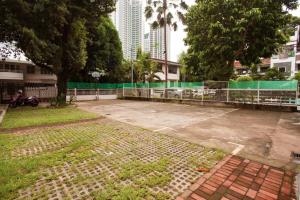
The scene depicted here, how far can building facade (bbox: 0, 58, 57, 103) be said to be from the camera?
64.1ft

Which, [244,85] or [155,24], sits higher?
[155,24]

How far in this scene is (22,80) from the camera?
2281cm

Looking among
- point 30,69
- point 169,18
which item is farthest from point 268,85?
point 30,69

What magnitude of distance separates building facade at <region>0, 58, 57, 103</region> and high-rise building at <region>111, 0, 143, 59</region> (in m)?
15.5

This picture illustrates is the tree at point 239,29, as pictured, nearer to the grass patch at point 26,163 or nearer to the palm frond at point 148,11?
the palm frond at point 148,11

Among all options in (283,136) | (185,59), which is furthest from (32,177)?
(185,59)

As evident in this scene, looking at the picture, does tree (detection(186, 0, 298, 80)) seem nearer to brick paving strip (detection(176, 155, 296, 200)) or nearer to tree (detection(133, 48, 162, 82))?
brick paving strip (detection(176, 155, 296, 200))

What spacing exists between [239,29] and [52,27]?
38.2ft

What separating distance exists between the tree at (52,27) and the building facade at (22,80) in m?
7.10

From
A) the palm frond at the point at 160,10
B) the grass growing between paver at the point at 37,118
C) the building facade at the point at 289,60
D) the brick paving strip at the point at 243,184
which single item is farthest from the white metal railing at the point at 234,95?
the building facade at the point at 289,60

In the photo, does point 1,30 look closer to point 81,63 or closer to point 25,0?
point 25,0

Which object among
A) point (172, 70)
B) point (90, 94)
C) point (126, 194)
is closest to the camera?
point (126, 194)

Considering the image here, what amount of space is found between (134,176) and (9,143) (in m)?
3.77

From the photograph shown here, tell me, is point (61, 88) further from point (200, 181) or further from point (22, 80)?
point (200, 181)
